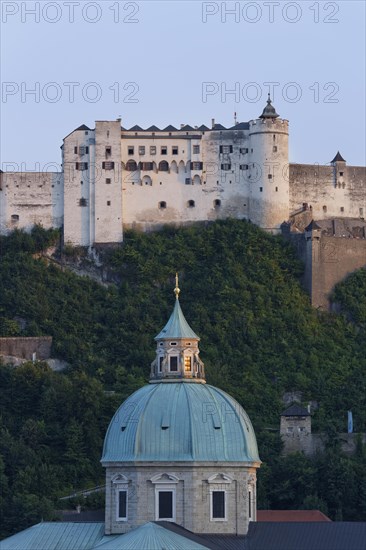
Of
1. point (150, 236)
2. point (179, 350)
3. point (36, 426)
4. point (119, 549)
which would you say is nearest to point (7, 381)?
point (36, 426)

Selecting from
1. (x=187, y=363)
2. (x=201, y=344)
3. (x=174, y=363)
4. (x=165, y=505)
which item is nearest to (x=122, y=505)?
(x=165, y=505)

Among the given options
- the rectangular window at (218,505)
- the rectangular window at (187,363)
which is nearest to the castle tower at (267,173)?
the rectangular window at (187,363)

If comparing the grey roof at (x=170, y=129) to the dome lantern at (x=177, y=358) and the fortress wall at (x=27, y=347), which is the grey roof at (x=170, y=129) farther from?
the dome lantern at (x=177, y=358)

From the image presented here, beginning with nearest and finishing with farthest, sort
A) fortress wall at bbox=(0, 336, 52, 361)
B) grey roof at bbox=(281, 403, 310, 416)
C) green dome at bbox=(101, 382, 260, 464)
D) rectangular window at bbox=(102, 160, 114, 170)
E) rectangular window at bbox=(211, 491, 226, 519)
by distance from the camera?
rectangular window at bbox=(211, 491, 226, 519)
green dome at bbox=(101, 382, 260, 464)
grey roof at bbox=(281, 403, 310, 416)
fortress wall at bbox=(0, 336, 52, 361)
rectangular window at bbox=(102, 160, 114, 170)

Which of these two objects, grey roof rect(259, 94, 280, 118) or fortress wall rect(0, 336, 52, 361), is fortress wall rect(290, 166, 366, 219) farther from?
fortress wall rect(0, 336, 52, 361)

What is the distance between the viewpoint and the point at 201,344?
381 feet

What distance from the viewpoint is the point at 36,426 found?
107062mm

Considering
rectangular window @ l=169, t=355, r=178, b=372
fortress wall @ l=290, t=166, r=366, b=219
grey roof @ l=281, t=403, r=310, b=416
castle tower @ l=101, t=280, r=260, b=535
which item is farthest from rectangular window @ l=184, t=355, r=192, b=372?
fortress wall @ l=290, t=166, r=366, b=219

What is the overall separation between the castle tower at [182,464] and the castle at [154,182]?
36.6m

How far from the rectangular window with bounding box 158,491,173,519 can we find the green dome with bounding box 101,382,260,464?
1162 mm

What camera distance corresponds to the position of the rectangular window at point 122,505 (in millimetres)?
83812

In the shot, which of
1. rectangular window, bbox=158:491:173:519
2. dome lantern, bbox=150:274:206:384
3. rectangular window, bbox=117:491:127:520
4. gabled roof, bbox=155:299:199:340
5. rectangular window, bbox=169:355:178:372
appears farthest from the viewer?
gabled roof, bbox=155:299:199:340

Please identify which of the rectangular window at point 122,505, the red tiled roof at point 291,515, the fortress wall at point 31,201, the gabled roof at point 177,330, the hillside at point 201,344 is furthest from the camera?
the fortress wall at point 31,201

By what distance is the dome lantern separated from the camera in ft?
287
